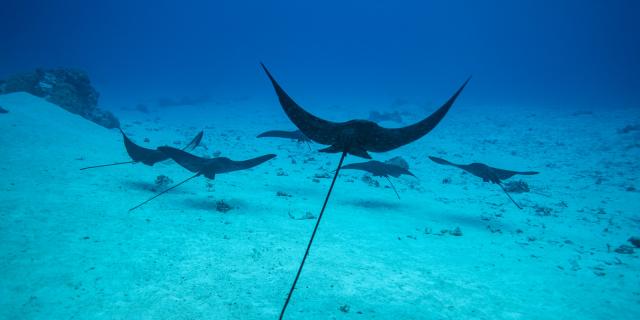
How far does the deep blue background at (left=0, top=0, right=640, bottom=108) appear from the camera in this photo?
258 feet

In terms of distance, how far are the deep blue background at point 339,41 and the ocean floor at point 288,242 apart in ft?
222

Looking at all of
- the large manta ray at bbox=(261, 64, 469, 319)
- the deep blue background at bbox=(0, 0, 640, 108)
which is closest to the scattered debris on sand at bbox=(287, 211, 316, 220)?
the large manta ray at bbox=(261, 64, 469, 319)

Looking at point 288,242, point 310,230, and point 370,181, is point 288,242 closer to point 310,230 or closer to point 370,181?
point 310,230

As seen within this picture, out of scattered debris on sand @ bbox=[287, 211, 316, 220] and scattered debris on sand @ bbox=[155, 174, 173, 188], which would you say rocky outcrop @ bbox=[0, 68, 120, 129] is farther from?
scattered debris on sand @ bbox=[287, 211, 316, 220]

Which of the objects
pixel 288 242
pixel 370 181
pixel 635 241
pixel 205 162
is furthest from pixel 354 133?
pixel 370 181

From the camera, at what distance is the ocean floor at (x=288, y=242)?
9.71 feet

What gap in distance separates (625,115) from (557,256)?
2534cm

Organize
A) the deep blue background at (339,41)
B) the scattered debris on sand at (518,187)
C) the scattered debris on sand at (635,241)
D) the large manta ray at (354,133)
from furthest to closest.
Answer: the deep blue background at (339,41) → the scattered debris on sand at (518,187) → the scattered debris on sand at (635,241) → the large manta ray at (354,133)

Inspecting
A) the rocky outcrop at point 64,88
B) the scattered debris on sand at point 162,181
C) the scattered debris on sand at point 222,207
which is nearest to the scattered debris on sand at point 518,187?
the scattered debris on sand at point 222,207

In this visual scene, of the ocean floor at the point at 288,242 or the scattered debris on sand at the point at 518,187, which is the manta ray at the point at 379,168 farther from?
the scattered debris on sand at the point at 518,187

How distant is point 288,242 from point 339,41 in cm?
18664

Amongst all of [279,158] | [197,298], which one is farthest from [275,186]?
[197,298]

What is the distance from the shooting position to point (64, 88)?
14594 mm

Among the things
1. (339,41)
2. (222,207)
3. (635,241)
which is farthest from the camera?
(339,41)
